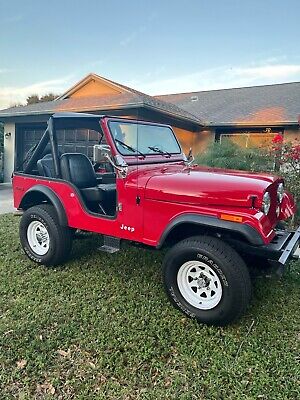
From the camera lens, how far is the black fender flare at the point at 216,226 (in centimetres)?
242

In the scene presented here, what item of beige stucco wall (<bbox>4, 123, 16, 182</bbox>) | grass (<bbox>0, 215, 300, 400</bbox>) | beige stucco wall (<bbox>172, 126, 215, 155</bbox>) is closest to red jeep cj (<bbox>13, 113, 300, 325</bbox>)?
grass (<bbox>0, 215, 300, 400</bbox>)

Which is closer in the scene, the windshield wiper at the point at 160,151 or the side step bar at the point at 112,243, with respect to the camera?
the side step bar at the point at 112,243

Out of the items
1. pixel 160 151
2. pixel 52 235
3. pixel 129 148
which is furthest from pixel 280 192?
pixel 52 235

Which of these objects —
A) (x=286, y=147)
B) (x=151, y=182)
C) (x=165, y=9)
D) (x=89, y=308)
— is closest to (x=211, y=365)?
(x=89, y=308)

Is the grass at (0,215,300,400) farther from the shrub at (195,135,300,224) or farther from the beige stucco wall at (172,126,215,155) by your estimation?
the beige stucco wall at (172,126,215,155)

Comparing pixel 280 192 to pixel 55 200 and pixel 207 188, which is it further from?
pixel 55 200

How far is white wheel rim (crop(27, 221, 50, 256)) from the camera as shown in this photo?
3.92 metres

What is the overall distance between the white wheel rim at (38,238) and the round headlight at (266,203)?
8.73 feet

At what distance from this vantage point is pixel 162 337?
2561 mm

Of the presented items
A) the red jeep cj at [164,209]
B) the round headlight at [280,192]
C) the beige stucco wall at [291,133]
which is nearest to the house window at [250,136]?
the beige stucco wall at [291,133]

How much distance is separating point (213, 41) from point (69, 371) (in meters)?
9.92

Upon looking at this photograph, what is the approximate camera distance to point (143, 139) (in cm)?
375

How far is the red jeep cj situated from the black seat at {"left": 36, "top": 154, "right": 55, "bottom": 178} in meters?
0.01

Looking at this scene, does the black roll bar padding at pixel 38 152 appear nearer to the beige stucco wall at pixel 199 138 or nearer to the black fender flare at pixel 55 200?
the black fender flare at pixel 55 200
